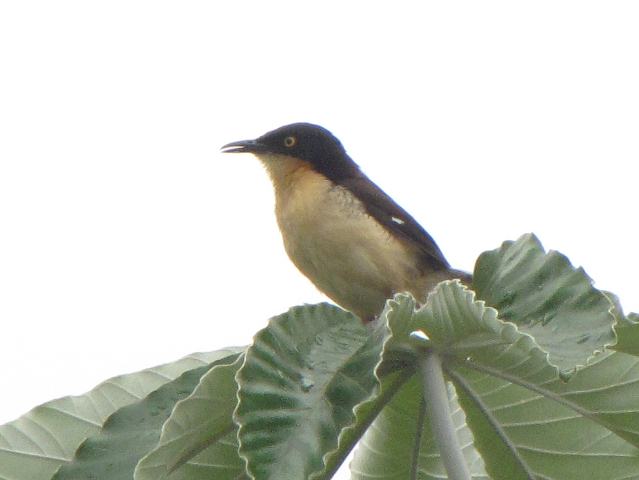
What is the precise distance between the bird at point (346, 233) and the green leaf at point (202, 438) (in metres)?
2.29

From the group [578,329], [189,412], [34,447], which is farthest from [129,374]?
[578,329]

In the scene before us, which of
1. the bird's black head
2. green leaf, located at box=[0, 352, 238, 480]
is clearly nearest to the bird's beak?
the bird's black head

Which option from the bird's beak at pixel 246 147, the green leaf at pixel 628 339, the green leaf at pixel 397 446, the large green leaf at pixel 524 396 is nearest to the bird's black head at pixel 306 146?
the bird's beak at pixel 246 147

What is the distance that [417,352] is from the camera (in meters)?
3.01

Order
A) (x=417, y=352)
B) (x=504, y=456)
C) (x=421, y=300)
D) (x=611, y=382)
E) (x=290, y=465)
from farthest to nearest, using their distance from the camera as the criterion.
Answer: (x=421, y=300), (x=504, y=456), (x=611, y=382), (x=417, y=352), (x=290, y=465)

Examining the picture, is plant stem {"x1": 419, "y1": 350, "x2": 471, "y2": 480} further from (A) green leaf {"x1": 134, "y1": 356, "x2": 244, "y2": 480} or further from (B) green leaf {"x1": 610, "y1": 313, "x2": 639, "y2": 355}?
(B) green leaf {"x1": 610, "y1": 313, "x2": 639, "y2": 355}

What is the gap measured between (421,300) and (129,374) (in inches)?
89.1

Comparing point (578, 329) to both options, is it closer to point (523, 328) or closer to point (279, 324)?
point (523, 328)

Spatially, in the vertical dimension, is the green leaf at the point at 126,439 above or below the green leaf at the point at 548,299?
below

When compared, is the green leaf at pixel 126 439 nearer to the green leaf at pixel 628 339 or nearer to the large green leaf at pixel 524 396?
the large green leaf at pixel 524 396

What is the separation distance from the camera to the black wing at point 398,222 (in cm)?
568

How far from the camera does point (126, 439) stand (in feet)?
10.0

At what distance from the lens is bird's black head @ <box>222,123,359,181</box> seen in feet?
20.7

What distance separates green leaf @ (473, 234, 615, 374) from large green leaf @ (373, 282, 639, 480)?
0.27 ft
